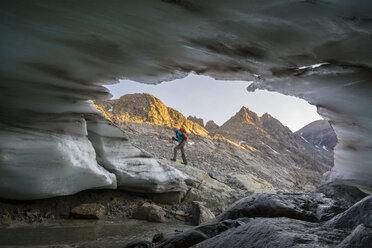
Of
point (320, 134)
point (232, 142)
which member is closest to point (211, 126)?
point (232, 142)

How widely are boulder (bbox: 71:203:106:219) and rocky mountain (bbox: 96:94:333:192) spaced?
1406 cm

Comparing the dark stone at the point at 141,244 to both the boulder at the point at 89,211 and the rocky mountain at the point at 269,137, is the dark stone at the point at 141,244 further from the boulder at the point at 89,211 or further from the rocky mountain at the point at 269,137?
the rocky mountain at the point at 269,137

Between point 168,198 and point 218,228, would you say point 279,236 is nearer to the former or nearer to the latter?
point 218,228

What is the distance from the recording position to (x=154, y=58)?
12.6 ft

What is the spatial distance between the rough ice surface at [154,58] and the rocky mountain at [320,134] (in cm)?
8826

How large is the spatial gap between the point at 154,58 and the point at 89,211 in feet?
14.1

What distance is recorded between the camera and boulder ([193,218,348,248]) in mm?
2393

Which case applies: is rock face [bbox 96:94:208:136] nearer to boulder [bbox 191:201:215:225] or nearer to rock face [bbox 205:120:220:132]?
rock face [bbox 205:120:220:132]

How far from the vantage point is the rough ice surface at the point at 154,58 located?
2.62 metres

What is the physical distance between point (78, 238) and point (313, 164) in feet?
197

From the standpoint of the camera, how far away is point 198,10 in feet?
8.66

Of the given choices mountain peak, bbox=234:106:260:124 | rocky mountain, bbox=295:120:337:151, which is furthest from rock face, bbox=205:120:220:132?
rocky mountain, bbox=295:120:337:151

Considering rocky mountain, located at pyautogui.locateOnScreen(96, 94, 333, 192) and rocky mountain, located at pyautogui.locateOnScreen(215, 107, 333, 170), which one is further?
rocky mountain, located at pyautogui.locateOnScreen(215, 107, 333, 170)

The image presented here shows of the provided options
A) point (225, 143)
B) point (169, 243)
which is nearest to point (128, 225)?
point (169, 243)
